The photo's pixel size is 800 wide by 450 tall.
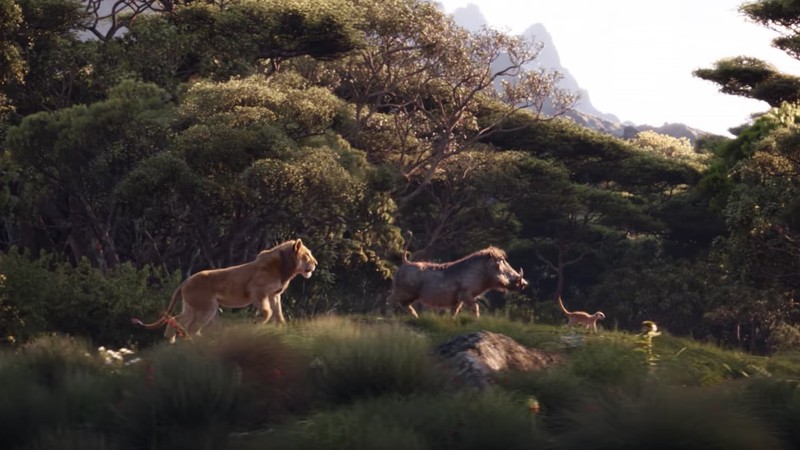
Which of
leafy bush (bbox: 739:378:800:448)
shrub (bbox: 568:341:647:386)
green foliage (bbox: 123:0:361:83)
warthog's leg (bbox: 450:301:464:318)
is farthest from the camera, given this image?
green foliage (bbox: 123:0:361:83)

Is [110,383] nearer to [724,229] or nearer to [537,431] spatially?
[537,431]

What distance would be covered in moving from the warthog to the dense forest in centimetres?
65

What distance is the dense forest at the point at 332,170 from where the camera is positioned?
25891 mm

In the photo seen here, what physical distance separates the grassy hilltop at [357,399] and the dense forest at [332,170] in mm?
7705

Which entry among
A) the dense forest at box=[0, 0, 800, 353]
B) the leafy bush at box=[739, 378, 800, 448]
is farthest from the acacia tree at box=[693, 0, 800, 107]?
the leafy bush at box=[739, 378, 800, 448]

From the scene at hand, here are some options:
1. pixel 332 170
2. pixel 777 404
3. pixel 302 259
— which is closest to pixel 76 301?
pixel 332 170

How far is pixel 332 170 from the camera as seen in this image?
26.8 m

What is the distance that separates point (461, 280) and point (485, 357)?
691cm

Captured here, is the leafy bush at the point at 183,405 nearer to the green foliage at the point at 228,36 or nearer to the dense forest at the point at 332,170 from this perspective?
the dense forest at the point at 332,170

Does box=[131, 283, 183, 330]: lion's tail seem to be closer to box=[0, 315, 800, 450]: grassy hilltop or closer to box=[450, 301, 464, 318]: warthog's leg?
box=[0, 315, 800, 450]: grassy hilltop

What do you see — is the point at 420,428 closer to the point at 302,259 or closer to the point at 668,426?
the point at 668,426

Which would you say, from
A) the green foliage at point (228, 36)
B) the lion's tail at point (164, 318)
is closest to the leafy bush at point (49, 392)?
the lion's tail at point (164, 318)

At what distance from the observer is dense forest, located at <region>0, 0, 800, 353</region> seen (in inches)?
1019

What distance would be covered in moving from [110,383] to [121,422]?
115 cm
